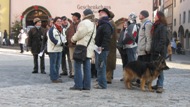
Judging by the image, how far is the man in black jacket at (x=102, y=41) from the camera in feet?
30.7

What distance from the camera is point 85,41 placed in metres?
9.09

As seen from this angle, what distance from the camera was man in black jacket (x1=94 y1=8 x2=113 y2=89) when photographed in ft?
30.7

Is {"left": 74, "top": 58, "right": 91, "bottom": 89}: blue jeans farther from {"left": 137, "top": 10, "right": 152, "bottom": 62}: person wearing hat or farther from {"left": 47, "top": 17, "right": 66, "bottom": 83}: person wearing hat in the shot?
{"left": 47, "top": 17, "right": 66, "bottom": 83}: person wearing hat

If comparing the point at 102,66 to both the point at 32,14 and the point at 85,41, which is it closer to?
the point at 85,41

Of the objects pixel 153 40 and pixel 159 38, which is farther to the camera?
pixel 153 40

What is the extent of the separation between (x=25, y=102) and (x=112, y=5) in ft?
102

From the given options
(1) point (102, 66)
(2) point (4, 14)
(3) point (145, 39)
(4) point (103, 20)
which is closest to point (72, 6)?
(2) point (4, 14)

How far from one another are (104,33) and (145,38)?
944 millimetres

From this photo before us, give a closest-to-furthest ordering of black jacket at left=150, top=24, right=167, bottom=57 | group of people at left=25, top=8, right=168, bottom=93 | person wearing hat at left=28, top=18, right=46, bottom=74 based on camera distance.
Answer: black jacket at left=150, top=24, right=167, bottom=57 → group of people at left=25, top=8, right=168, bottom=93 → person wearing hat at left=28, top=18, right=46, bottom=74

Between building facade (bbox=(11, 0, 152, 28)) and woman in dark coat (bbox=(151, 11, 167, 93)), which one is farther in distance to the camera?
building facade (bbox=(11, 0, 152, 28))

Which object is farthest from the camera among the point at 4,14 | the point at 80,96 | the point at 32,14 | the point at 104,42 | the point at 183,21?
the point at 183,21

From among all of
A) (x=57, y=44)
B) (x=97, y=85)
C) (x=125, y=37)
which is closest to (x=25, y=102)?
(x=97, y=85)

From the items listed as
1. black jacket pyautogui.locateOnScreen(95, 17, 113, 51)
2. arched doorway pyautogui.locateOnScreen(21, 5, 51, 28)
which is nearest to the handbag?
black jacket pyautogui.locateOnScreen(95, 17, 113, 51)

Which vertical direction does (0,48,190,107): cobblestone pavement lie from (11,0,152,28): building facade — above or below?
below
